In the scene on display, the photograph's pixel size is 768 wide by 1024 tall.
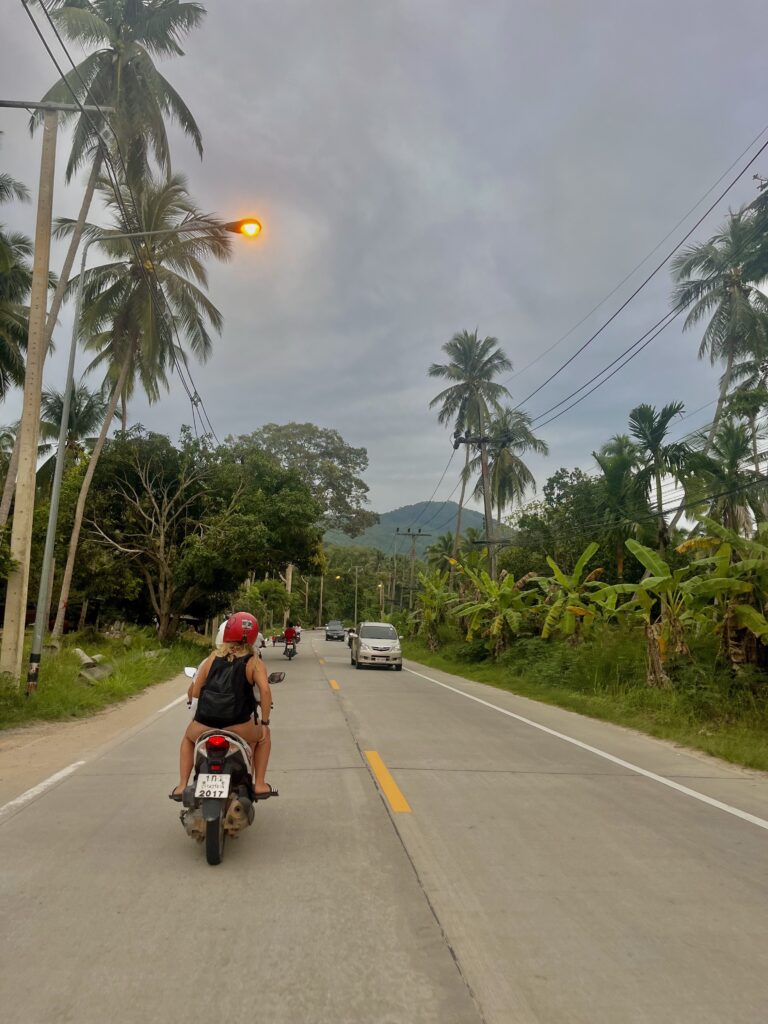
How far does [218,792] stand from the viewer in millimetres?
4992

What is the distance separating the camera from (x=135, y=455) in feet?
92.4

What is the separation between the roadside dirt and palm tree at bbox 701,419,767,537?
67.6 ft

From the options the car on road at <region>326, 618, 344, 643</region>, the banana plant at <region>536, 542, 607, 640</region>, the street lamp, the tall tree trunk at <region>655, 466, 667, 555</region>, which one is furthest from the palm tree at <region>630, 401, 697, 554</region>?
the car on road at <region>326, 618, 344, 643</region>

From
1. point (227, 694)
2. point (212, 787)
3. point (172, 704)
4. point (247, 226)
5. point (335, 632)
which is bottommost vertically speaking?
point (172, 704)

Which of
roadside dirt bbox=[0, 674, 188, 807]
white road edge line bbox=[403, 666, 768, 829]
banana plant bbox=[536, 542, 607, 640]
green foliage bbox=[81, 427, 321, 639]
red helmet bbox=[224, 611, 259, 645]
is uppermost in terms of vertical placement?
green foliage bbox=[81, 427, 321, 639]

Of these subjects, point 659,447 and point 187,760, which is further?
Answer: point 659,447

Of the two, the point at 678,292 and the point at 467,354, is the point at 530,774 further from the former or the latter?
the point at 467,354

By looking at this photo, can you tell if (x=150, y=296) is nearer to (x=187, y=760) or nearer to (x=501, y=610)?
(x=501, y=610)

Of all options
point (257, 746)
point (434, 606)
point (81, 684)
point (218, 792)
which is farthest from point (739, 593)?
point (434, 606)

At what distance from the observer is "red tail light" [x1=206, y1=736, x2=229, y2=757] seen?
519 cm

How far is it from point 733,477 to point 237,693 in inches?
1010

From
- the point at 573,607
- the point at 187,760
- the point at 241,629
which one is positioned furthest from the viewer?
the point at 573,607

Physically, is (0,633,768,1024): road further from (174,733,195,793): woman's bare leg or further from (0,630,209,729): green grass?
(0,630,209,729): green grass

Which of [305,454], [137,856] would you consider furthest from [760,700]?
[305,454]
